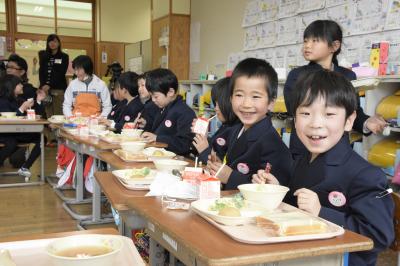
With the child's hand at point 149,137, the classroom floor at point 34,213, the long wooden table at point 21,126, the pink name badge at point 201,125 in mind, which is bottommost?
the classroom floor at point 34,213

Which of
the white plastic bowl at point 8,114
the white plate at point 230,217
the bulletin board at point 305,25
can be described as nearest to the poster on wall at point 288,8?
the bulletin board at point 305,25

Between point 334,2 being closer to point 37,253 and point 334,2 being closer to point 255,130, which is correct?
point 255,130

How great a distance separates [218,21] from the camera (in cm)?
644

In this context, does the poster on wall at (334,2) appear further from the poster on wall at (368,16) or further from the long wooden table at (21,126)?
the long wooden table at (21,126)

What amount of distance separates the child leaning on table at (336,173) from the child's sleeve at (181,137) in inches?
67.7

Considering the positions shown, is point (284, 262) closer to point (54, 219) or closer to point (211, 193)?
point (211, 193)

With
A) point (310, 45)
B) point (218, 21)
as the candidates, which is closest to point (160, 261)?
point (310, 45)

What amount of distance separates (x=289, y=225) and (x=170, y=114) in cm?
246

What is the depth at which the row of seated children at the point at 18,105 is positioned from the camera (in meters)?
5.04

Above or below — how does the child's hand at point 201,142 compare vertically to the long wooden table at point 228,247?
above

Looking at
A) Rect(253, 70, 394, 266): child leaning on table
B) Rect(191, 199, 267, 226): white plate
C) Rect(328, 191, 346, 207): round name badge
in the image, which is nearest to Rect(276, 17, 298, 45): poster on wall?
Rect(253, 70, 394, 266): child leaning on table

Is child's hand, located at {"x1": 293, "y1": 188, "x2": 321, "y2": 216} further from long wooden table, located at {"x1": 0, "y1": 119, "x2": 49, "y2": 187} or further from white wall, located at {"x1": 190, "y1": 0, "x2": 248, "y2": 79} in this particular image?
white wall, located at {"x1": 190, "y1": 0, "x2": 248, "y2": 79}

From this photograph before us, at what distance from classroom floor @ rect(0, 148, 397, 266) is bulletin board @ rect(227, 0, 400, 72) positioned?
1919 millimetres

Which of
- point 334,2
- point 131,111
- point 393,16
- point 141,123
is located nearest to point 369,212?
point 393,16
